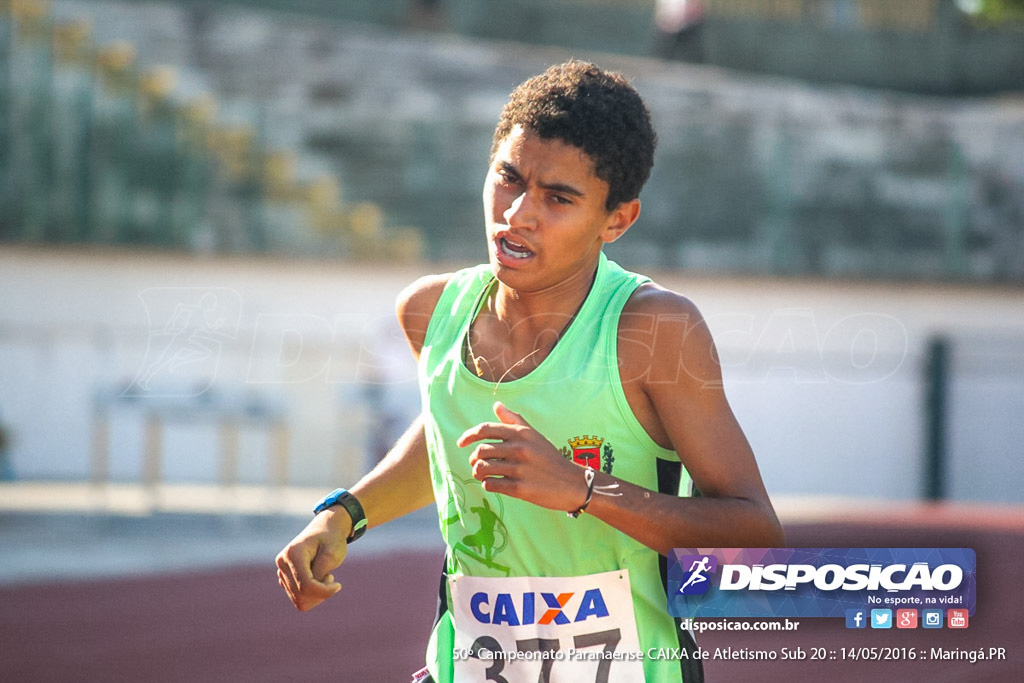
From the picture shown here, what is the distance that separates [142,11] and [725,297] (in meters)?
7.90

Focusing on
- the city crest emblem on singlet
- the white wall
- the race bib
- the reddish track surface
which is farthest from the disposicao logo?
the white wall

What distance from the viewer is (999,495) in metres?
12.8

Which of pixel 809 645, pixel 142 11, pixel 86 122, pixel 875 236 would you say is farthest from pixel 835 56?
pixel 809 645

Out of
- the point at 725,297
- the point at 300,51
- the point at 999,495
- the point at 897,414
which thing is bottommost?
the point at 999,495

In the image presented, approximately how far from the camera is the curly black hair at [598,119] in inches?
93.8

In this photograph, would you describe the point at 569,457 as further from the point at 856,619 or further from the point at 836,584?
the point at 856,619

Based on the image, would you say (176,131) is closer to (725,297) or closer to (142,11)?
(142,11)

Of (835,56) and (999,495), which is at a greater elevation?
(835,56)

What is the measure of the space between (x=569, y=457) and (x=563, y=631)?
13.4 inches

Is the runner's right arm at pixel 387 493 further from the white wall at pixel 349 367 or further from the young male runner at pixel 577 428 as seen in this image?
the white wall at pixel 349 367

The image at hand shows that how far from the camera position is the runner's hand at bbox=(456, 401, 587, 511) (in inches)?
85.2

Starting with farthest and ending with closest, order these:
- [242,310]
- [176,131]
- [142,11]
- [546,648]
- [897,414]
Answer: [142,11] < [176,131] < [897,414] < [242,310] < [546,648]

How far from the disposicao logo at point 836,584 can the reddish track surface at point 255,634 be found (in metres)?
2.26

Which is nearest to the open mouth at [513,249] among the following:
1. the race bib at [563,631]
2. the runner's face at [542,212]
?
the runner's face at [542,212]
